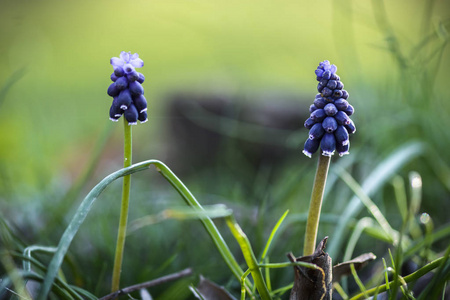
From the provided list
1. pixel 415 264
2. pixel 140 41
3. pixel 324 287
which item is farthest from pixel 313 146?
pixel 140 41

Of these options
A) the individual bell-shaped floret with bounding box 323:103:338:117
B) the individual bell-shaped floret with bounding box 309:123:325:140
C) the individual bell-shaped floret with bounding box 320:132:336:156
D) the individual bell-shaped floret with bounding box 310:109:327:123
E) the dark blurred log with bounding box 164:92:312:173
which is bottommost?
the dark blurred log with bounding box 164:92:312:173

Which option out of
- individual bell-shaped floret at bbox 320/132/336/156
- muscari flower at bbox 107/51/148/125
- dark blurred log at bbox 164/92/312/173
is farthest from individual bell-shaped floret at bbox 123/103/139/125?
dark blurred log at bbox 164/92/312/173

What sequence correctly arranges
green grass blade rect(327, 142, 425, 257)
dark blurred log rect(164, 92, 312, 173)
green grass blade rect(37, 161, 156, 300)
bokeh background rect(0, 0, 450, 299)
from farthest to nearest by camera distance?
dark blurred log rect(164, 92, 312, 173) < bokeh background rect(0, 0, 450, 299) < green grass blade rect(327, 142, 425, 257) < green grass blade rect(37, 161, 156, 300)

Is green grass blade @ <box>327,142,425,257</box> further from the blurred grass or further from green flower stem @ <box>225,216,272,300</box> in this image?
the blurred grass

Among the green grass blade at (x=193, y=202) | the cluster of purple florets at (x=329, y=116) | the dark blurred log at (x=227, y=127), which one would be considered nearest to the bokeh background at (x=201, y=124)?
the dark blurred log at (x=227, y=127)

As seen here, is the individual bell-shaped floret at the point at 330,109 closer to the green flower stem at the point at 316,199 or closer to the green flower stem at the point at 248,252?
the green flower stem at the point at 316,199

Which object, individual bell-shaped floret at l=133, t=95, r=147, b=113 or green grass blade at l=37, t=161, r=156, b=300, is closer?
green grass blade at l=37, t=161, r=156, b=300

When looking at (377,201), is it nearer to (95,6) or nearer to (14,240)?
(14,240)
